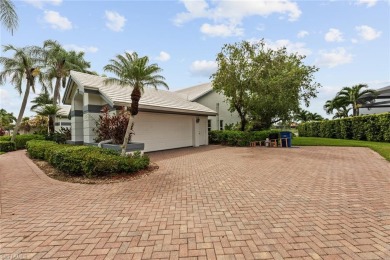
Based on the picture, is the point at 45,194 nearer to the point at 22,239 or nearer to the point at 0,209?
the point at 0,209

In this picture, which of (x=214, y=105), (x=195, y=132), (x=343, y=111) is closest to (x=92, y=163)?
(x=195, y=132)

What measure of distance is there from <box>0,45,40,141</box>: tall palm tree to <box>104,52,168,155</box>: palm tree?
13.9m

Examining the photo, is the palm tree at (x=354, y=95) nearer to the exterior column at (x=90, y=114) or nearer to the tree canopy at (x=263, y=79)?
the tree canopy at (x=263, y=79)

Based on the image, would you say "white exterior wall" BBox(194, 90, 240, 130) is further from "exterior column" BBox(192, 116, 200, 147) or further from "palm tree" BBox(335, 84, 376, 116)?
"palm tree" BBox(335, 84, 376, 116)

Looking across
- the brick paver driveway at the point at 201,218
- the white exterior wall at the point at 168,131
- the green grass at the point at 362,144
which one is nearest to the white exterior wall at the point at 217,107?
the white exterior wall at the point at 168,131

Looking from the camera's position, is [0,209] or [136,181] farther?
[136,181]

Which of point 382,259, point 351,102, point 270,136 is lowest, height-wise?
point 382,259

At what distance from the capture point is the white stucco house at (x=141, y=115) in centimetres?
1261

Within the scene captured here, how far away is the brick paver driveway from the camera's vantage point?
3.03 m

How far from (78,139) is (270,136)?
15.4 m

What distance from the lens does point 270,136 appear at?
1783 centimetres

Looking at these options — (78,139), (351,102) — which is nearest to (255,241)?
(78,139)

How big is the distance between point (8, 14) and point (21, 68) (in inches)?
503

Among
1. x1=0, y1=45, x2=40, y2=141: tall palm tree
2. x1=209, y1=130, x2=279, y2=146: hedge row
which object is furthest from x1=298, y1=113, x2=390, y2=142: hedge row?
x1=0, y1=45, x2=40, y2=141: tall palm tree
